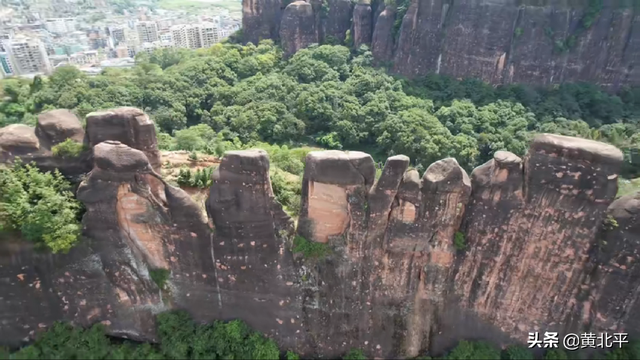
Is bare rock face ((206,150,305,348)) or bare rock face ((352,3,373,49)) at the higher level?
bare rock face ((352,3,373,49))

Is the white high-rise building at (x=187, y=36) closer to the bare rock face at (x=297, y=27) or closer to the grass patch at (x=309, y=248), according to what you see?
the bare rock face at (x=297, y=27)

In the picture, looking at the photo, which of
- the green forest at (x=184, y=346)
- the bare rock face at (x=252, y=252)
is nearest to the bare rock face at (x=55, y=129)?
the bare rock face at (x=252, y=252)

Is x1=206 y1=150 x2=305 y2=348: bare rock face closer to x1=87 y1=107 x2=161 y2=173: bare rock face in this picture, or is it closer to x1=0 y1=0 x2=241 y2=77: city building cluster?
x1=87 y1=107 x2=161 y2=173: bare rock face

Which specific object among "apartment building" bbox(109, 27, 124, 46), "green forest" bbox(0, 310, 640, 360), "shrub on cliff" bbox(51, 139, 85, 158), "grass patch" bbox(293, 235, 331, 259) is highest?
"shrub on cliff" bbox(51, 139, 85, 158)

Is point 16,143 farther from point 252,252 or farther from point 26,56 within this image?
point 26,56

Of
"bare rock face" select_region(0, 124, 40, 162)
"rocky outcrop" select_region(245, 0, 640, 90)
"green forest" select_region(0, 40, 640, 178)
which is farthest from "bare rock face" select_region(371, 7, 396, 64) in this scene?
"bare rock face" select_region(0, 124, 40, 162)

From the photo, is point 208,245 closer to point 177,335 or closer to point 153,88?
point 177,335
